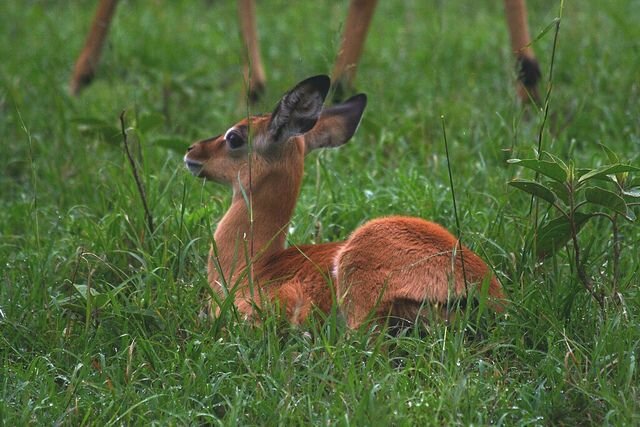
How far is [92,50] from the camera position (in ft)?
22.6

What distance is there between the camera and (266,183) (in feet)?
13.0

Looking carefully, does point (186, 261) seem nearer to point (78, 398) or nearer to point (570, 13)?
point (78, 398)

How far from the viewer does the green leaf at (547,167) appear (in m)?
3.32

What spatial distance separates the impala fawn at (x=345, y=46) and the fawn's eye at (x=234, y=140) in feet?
3.53

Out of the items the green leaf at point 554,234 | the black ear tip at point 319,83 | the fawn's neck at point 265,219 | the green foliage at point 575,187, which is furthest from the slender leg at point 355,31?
the green foliage at point 575,187

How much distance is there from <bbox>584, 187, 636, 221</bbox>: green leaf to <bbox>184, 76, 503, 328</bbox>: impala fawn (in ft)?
1.23

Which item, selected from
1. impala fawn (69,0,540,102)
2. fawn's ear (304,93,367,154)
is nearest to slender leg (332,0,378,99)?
impala fawn (69,0,540,102)

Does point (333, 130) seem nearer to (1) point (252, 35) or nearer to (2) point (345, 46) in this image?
(2) point (345, 46)

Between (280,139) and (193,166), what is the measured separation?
0.38 meters

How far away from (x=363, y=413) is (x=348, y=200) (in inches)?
70.3

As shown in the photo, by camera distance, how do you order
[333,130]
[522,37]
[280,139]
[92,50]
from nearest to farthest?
[280,139], [333,130], [522,37], [92,50]

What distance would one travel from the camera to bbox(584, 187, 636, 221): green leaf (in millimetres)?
3389

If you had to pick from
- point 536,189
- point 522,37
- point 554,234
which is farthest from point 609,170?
point 522,37

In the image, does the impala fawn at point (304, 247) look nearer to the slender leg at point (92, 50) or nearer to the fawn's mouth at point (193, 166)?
the fawn's mouth at point (193, 166)
